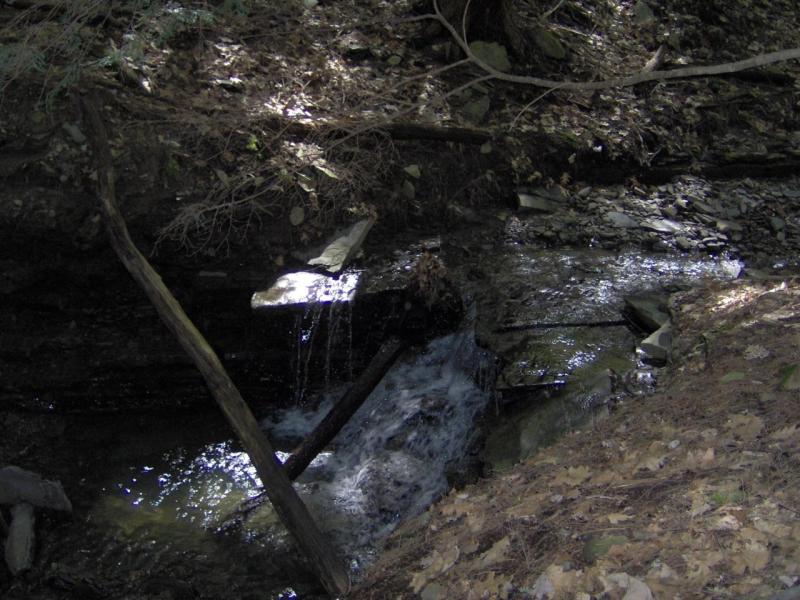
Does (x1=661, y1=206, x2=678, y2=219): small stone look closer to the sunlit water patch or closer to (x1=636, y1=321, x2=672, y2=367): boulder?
(x1=636, y1=321, x2=672, y2=367): boulder

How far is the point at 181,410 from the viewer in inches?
242

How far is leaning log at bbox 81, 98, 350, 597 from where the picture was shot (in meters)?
4.18

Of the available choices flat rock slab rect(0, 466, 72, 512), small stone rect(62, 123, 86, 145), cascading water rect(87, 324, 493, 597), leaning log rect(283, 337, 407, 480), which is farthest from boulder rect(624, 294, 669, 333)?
small stone rect(62, 123, 86, 145)

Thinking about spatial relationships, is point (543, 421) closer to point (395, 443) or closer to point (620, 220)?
point (395, 443)

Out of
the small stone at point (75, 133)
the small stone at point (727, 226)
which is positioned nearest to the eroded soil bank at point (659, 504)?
the small stone at point (727, 226)

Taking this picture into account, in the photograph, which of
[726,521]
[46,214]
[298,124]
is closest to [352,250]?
[298,124]

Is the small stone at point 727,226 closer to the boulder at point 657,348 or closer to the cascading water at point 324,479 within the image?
the boulder at point 657,348

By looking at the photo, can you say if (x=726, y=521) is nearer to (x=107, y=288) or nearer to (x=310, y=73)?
(x=107, y=288)

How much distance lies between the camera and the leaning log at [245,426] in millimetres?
4176

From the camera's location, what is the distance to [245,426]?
443cm

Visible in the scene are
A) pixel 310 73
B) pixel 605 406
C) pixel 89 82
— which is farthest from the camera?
pixel 310 73

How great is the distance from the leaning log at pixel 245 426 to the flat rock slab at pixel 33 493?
143 cm

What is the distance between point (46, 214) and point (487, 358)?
356 cm

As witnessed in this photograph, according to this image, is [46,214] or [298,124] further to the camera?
[298,124]
